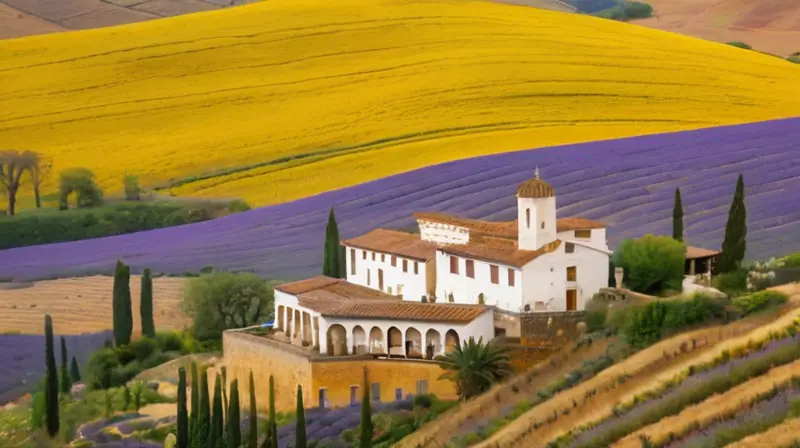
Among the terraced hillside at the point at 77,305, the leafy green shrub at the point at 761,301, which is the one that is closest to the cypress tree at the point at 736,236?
the leafy green shrub at the point at 761,301

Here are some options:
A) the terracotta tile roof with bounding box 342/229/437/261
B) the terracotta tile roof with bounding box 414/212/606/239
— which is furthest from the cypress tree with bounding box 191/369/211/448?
the terracotta tile roof with bounding box 414/212/606/239

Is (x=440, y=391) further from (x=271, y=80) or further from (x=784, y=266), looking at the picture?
(x=271, y=80)

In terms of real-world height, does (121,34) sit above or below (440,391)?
above

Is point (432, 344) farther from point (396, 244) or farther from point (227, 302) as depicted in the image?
point (227, 302)

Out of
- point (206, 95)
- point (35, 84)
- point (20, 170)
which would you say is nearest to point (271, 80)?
point (206, 95)

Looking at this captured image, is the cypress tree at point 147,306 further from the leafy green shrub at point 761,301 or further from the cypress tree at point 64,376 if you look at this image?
the leafy green shrub at point 761,301

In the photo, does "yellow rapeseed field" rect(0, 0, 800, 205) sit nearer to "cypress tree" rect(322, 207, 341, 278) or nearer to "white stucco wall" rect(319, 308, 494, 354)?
"cypress tree" rect(322, 207, 341, 278)

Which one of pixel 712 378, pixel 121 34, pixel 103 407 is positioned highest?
pixel 121 34
